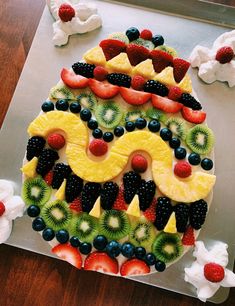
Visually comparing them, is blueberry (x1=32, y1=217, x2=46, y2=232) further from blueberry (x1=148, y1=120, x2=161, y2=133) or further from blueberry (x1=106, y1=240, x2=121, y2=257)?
blueberry (x1=148, y1=120, x2=161, y2=133)

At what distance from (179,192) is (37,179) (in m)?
0.58

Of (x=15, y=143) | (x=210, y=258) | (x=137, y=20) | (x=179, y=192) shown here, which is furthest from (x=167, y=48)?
(x=210, y=258)

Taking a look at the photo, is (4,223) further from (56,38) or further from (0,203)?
(56,38)

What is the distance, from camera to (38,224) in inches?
66.5

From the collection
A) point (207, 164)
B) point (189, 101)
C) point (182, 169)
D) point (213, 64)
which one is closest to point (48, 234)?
point (182, 169)

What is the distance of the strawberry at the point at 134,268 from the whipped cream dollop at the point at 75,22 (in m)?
1.03

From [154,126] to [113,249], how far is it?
520 millimetres

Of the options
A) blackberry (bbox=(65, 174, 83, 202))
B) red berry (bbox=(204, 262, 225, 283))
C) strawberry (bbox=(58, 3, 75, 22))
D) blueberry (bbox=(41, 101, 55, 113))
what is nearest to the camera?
red berry (bbox=(204, 262, 225, 283))

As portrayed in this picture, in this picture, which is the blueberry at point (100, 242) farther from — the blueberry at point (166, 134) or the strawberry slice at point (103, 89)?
the strawberry slice at point (103, 89)

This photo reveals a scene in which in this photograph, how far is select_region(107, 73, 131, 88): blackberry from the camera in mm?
1796

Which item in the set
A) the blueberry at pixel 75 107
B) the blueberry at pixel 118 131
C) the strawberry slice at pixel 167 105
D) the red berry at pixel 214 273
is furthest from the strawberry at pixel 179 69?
the red berry at pixel 214 273

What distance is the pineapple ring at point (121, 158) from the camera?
1.66 m

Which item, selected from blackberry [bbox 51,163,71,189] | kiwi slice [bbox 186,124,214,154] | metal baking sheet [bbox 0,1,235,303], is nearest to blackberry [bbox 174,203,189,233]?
metal baking sheet [bbox 0,1,235,303]

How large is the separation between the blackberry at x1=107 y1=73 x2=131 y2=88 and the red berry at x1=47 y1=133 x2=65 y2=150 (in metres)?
0.33
